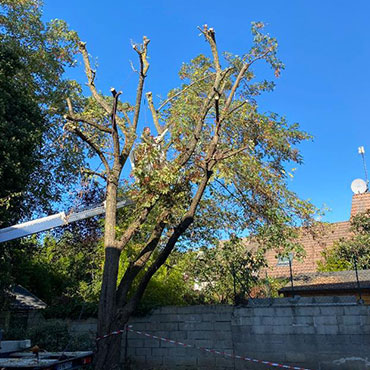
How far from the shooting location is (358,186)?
19984 millimetres

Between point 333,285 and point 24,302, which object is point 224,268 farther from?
point 24,302

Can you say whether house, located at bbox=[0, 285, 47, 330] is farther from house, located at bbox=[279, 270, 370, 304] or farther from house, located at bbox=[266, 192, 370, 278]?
house, located at bbox=[266, 192, 370, 278]

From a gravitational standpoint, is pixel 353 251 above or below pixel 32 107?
below

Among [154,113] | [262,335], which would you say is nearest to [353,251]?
[262,335]

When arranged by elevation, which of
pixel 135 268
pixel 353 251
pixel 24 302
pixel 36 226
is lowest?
pixel 24 302

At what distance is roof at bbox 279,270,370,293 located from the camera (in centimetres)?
1298

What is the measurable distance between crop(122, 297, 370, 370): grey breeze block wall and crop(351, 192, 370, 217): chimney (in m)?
13.2

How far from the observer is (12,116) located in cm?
952

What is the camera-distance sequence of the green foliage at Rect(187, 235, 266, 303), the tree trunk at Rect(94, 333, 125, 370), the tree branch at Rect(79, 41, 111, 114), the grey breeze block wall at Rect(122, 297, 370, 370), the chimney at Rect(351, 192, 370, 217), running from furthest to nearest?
the chimney at Rect(351, 192, 370, 217)
the green foliage at Rect(187, 235, 266, 303)
the tree branch at Rect(79, 41, 111, 114)
the grey breeze block wall at Rect(122, 297, 370, 370)
the tree trunk at Rect(94, 333, 125, 370)

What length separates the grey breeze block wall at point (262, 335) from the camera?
738 centimetres

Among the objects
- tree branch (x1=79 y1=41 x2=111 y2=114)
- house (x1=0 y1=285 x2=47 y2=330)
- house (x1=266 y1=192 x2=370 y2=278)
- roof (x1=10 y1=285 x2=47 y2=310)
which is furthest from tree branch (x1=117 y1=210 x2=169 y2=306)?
house (x1=266 y1=192 x2=370 y2=278)

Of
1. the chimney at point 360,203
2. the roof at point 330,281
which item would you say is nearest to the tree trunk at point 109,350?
the roof at point 330,281

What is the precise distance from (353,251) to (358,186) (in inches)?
226

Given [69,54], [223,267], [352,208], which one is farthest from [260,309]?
[352,208]
